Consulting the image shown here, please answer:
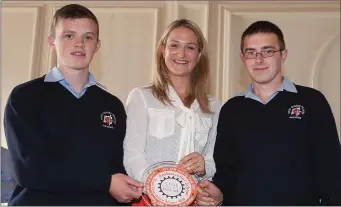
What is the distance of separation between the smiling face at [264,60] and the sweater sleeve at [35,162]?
0.75 metres

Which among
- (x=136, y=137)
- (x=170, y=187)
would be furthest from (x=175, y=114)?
(x=170, y=187)

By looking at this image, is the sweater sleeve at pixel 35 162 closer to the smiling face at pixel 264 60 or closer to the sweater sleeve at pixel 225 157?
the sweater sleeve at pixel 225 157

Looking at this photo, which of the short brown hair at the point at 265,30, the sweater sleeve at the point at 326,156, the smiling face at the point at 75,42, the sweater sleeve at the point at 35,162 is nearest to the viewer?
the sweater sleeve at the point at 35,162

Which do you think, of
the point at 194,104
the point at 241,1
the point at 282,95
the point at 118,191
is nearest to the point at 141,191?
the point at 118,191

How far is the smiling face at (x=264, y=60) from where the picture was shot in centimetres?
183

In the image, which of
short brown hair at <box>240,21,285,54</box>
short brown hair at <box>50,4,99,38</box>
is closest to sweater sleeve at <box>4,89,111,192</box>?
short brown hair at <box>50,4,99,38</box>

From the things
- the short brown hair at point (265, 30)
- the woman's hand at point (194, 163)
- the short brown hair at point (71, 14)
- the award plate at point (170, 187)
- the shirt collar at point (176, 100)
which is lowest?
the award plate at point (170, 187)

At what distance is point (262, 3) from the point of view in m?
3.11

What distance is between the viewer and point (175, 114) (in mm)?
1890

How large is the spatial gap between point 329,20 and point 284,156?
171cm

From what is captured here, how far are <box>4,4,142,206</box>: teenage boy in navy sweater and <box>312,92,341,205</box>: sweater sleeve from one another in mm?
691

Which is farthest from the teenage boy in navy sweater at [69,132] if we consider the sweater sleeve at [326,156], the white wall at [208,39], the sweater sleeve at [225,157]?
the white wall at [208,39]

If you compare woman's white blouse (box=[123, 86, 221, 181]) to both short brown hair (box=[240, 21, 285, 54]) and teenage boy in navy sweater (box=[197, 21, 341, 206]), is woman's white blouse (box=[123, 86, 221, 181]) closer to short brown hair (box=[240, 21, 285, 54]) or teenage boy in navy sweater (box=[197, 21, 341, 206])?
teenage boy in navy sweater (box=[197, 21, 341, 206])

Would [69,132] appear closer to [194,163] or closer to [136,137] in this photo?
[136,137]
